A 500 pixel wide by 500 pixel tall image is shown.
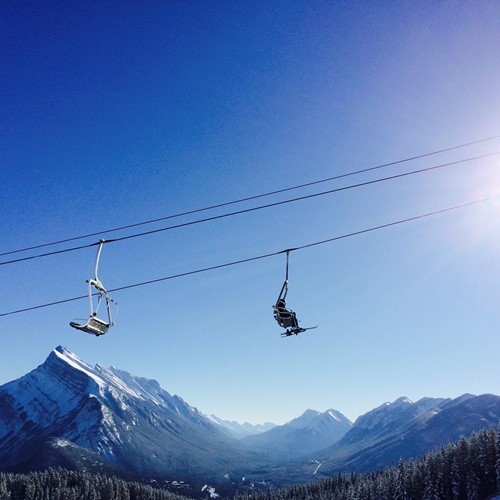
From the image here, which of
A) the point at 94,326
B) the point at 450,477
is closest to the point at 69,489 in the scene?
the point at 450,477

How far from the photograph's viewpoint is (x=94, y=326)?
70.4ft

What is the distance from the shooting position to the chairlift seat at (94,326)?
2052cm

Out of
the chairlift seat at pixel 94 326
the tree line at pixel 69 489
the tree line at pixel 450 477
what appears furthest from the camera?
the tree line at pixel 69 489

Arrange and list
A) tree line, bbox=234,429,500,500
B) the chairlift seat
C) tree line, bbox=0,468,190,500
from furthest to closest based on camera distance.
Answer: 1. tree line, bbox=0,468,190,500
2. tree line, bbox=234,429,500,500
3. the chairlift seat

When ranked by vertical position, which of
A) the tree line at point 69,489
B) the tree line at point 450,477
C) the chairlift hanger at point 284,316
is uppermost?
the chairlift hanger at point 284,316

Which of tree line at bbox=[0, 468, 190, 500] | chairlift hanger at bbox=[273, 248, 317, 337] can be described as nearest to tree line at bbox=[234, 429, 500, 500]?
tree line at bbox=[0, 468, 190, 500]

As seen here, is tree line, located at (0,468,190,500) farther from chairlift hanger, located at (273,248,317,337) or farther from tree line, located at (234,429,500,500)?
chairlift hanger, located at (273,248,317,337)

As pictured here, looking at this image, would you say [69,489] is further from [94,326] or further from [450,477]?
[94,326]

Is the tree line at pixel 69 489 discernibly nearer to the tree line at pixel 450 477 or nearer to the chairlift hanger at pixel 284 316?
the tree line at pixel 450 477

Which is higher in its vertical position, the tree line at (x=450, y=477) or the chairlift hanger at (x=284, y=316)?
the chairlift hanger at (x=284, y=316)

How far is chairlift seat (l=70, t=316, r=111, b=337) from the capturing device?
20.5 meters

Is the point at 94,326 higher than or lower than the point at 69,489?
higher

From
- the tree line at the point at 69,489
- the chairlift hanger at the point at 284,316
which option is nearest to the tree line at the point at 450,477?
the tree line at the point at 69,489

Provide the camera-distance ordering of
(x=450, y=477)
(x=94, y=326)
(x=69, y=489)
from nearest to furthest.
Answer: (x=94, y=326)
(x=450, y=477)
(x=69, y=489)
